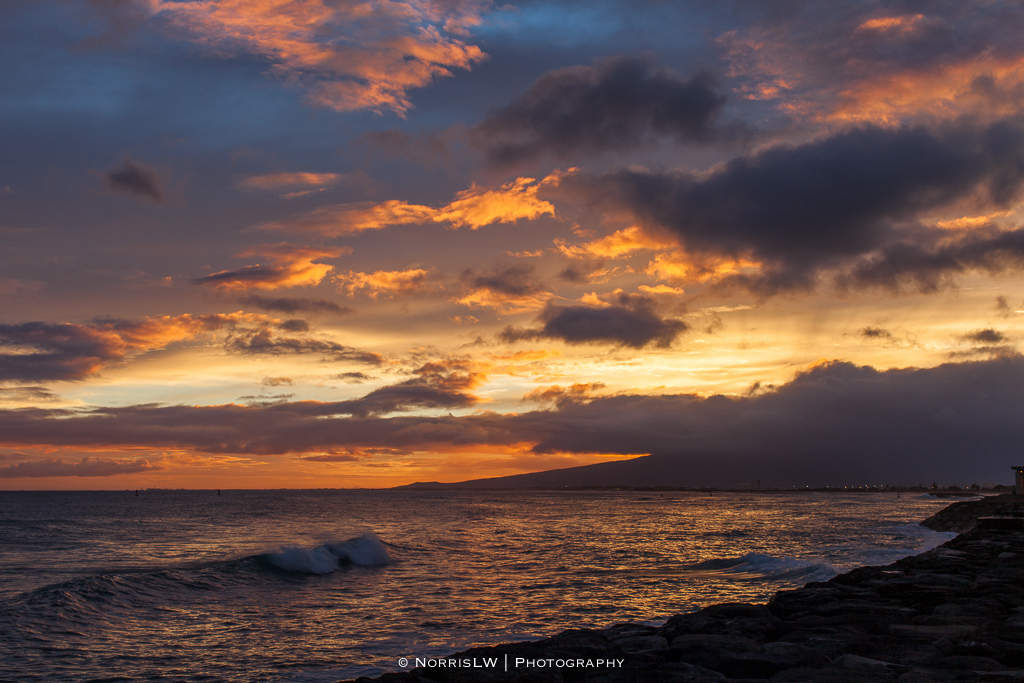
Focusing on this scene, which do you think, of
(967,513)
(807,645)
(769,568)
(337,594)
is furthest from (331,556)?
(967,513)

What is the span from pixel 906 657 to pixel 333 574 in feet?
87.2

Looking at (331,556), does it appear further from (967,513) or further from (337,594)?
(967,513)

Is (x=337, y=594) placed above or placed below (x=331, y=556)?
above

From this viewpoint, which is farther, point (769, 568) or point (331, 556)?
point (331, 556)

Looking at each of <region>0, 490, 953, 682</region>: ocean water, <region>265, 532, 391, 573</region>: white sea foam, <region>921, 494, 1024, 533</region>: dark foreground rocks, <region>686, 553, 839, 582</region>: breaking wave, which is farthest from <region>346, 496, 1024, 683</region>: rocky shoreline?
<region>921, 494, 1024, 533</region>: dark foreground rocks


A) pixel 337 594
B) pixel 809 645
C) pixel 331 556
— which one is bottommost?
pixel 331 556

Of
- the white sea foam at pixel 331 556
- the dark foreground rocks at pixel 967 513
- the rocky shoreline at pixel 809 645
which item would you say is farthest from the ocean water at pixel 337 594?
the rocky shoreline at pixel 809 645

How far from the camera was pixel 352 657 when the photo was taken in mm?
14680

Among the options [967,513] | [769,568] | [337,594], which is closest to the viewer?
[337,594]

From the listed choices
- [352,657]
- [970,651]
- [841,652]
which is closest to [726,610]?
[841,652]

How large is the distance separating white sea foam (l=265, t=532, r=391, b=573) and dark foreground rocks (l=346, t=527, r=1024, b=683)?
22567mm

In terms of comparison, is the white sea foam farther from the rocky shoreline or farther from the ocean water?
the rocky shoreline

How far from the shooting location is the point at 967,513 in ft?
170

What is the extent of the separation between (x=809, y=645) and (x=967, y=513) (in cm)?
5169
